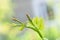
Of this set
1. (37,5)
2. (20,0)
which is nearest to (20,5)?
(20,0)

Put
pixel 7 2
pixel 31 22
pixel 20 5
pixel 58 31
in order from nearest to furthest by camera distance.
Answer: pixel 31 22, pixel 58 31, pixel 7 2, pixel 20 5

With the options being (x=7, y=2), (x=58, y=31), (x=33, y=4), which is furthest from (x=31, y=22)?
(x=33, y=4)

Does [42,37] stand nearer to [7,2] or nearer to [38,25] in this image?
[38,25]

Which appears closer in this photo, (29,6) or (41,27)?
(41,27)

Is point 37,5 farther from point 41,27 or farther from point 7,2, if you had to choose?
point 41,27

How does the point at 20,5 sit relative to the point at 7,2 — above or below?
below

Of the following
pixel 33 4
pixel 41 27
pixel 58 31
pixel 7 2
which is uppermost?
pixel 41 27

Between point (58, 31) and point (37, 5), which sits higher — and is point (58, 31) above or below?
above

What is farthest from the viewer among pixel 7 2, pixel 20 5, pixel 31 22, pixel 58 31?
pixel 20 5

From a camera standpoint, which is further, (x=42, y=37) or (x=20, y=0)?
(x=20, y=0)
